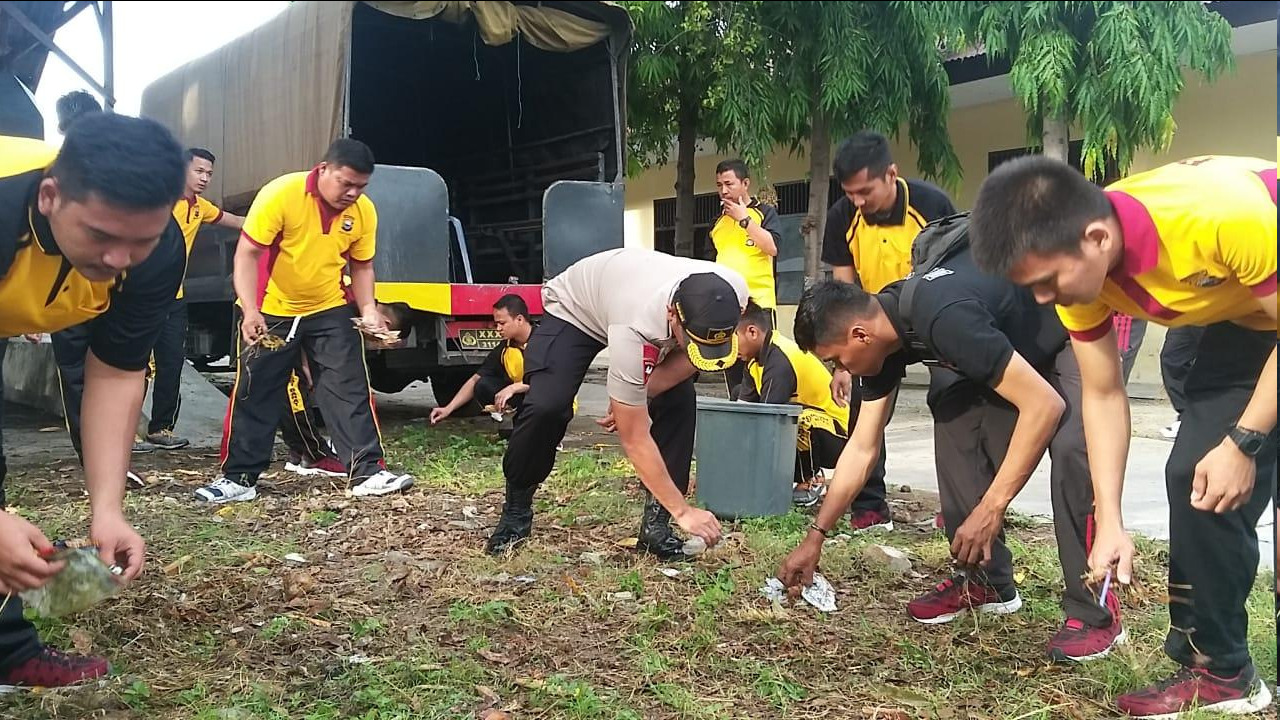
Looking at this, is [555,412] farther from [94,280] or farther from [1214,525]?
[1214,525]

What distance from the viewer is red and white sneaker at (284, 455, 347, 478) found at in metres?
5.14

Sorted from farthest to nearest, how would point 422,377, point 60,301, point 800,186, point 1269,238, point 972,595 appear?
point 800,186
point 422,377
point 972,595
point 60,301
point 1269,238

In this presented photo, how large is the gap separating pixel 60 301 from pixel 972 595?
8.37 ft

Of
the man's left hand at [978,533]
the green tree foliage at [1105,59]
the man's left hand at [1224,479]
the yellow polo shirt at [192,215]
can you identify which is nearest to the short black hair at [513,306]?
the yellow polo shirt at [192,215]

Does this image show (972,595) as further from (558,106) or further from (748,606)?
(558,106)

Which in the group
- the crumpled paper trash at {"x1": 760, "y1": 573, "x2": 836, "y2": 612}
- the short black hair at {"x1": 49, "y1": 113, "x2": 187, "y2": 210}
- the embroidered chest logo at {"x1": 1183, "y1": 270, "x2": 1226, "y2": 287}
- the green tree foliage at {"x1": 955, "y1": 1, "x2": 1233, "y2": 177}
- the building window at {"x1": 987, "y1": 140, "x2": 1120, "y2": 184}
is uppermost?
the green tree foliage at {"x1": 955, "y1": 1, "x2": 1233, "y2": 177}

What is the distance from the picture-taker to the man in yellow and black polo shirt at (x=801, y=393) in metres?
4.29

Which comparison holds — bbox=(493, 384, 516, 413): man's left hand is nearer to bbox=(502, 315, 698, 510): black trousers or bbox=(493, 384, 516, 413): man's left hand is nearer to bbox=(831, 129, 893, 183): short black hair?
bbox=(502, 315, 698, 510): black trousers

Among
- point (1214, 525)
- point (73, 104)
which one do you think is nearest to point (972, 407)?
point (1214, 525)

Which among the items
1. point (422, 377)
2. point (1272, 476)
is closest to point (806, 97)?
point (422, 377)

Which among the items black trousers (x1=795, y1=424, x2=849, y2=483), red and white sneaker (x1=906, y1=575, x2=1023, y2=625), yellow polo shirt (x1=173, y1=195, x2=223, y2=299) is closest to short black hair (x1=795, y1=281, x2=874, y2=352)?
red and white sneaker (x1=906, y1=575, x2=1023, y2=625)

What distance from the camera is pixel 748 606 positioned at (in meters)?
2.96

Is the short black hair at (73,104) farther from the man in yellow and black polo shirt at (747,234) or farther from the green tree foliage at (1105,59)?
the green tree foliage at (1105,59)

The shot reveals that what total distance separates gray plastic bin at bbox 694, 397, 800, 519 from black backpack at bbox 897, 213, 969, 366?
3.67 feet
